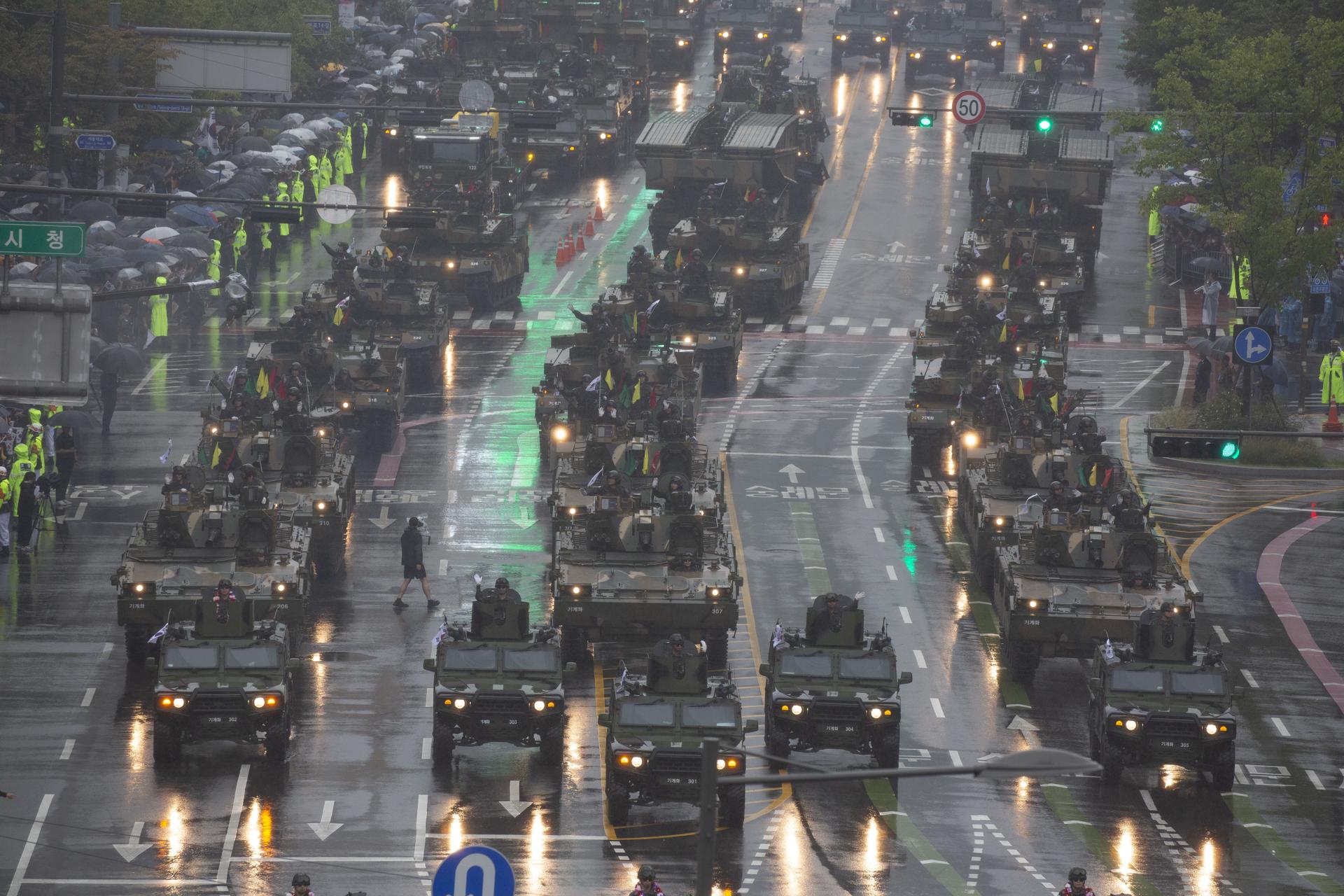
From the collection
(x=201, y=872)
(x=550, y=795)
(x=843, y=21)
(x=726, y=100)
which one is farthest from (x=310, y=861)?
(x=843, y=21)

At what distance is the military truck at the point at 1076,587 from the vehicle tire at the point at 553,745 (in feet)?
26.7

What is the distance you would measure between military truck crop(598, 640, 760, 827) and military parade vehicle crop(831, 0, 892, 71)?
7740cm

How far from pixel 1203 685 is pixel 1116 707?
1376mm

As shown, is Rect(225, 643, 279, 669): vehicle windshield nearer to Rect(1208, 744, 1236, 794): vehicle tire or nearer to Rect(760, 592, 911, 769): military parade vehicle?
Rect(760, 592, 911, 769): military parade vehicle

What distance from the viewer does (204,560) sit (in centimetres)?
4231

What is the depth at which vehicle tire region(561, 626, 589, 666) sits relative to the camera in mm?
41531

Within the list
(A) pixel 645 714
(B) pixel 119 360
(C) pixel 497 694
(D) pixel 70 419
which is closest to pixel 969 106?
(B) pixel 119 360

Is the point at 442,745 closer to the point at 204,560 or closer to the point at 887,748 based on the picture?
the point at 887,748

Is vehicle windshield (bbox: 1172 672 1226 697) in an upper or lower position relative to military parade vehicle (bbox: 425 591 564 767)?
upper

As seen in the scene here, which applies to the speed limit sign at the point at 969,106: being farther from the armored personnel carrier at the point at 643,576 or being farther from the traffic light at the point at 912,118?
the armored personnel carrier at the point at 643,576

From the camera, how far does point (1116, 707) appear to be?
35.9 metres

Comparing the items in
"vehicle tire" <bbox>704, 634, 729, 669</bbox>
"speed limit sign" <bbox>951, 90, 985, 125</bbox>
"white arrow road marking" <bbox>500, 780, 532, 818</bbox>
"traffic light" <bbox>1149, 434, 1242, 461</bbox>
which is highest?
"speed limit sign" <bbox>951, 90, 985, 125</bbox>

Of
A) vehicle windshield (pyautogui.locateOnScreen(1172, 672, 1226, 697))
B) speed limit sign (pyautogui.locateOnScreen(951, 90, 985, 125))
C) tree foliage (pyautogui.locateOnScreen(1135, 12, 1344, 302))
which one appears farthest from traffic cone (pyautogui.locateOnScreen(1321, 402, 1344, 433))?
vehicle windshield (pyautogui.locateOnScreen(1172, 672, 1226, 697))

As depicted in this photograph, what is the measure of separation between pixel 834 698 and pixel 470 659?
16.2 feet
